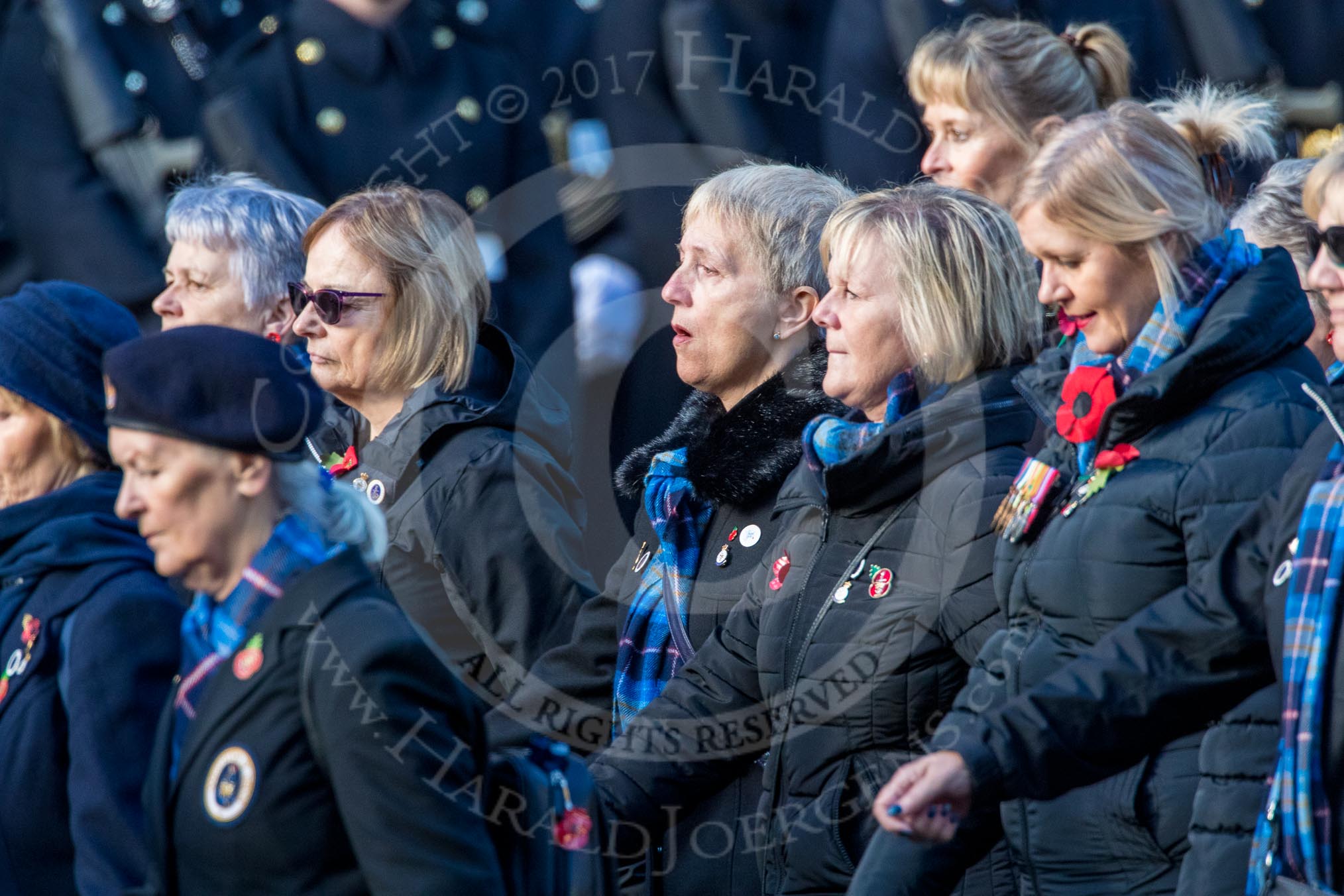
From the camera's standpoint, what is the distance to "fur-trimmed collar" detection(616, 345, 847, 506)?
418 cm

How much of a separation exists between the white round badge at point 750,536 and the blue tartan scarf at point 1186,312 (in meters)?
0.90

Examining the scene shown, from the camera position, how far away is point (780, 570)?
13.0 feet

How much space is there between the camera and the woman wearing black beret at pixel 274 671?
2.65 metres

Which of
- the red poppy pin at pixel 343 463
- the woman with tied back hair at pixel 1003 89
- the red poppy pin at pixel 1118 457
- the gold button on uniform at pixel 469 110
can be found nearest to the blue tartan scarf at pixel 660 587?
the red poppy pin at pixel 343 463

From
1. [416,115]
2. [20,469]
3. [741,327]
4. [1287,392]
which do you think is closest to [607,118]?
[416,115]

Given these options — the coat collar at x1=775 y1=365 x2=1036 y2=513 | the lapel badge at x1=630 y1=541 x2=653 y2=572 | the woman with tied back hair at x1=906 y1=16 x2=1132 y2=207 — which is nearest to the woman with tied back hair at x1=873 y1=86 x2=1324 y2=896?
the coat collar at x1=775 y1=365 x2=1036 y2=513

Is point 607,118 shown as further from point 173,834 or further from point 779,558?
point 173,834

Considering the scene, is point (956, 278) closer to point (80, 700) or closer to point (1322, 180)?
point (1322, 180)

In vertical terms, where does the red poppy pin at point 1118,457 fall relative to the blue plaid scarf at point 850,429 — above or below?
above

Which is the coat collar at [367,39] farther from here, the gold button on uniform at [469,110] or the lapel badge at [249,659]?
the lapel badge at [249,659]

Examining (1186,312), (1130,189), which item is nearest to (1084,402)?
(1186,312)

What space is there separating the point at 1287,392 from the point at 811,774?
1.15 m

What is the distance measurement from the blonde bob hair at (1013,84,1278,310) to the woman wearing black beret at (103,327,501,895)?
135 centimetres

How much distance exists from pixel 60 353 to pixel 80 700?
2.59ft
